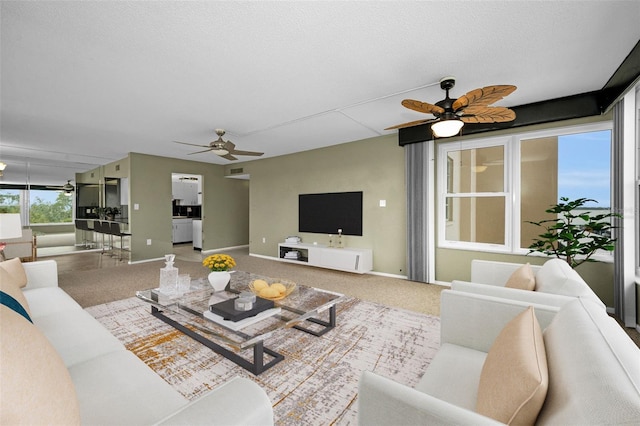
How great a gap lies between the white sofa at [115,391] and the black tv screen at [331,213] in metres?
4.11

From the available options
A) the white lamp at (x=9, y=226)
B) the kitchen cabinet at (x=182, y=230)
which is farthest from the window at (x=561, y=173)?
the kitchen cabinet at (x=182, y=230)

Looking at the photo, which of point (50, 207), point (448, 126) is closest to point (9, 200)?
point (50, 207)

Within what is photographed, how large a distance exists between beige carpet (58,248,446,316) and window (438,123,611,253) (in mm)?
1103

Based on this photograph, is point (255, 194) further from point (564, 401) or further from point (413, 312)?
point (564, 401)

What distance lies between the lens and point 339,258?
5039 mm

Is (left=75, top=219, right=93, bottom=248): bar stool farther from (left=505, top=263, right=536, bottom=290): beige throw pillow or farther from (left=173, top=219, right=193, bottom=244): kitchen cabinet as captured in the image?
(left=505, top=263, right=536, bottom=290): beige throw pillow

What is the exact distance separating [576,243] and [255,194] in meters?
6.11

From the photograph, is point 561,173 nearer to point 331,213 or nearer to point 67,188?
point 331,213

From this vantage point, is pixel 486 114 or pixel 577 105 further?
pixel 577 105

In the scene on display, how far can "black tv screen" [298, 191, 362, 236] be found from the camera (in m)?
5.31

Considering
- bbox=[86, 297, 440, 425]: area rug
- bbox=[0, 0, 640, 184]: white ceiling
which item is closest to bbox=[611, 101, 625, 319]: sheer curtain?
bbox=[0, 0, 640, 184]: white ceiling

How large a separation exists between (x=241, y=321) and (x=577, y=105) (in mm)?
4319

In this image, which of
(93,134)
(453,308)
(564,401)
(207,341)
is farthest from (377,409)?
(93,134)

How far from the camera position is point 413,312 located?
10.4 feet
